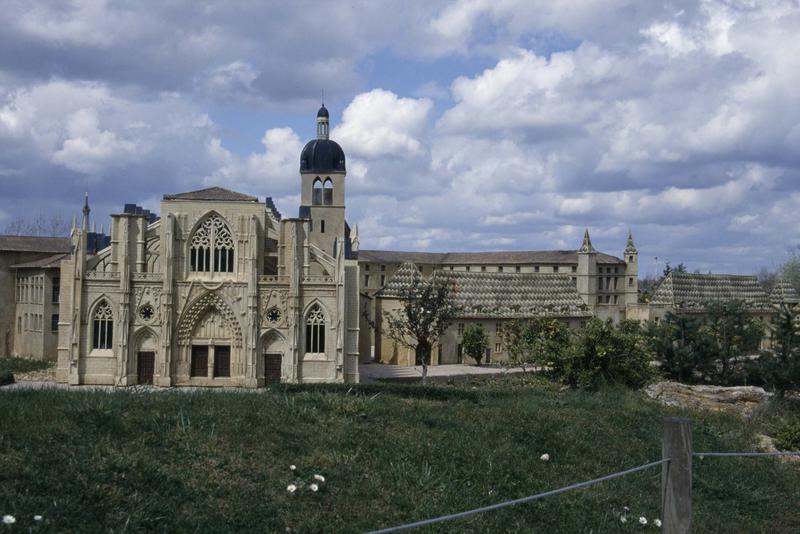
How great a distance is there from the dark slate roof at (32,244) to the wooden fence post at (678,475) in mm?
50286

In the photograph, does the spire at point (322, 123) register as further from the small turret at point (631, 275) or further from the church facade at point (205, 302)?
the small turret at point (631, 275)

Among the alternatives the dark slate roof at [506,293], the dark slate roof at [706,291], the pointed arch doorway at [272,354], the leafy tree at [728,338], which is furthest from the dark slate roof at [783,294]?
the pointed arch doorway at [272,354]

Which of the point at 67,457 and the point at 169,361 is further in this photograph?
the point at 169,361

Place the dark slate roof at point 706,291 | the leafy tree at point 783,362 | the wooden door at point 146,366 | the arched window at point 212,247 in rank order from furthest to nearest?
the dark slate roof at point 706,291
the arched window at point 212,247
the wooden door at point 146,366
the leafy tree at point 783,362

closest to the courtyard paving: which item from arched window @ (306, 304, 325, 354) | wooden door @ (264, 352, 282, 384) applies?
arched window @ (306, 304, 325, 354)

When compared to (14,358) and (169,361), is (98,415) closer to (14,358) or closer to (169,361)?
(169,361)

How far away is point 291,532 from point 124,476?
2.51 meters

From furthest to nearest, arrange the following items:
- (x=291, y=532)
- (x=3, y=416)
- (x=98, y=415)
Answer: (x=98, y=415)
(x=3, y=416)
(x=291, y=532)

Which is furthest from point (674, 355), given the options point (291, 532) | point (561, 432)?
point (291, 532)

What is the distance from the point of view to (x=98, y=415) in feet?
44.7

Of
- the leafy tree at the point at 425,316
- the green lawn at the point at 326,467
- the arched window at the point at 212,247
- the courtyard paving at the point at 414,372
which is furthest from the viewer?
the leafy tree at the point at 425,316

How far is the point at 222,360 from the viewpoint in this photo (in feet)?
135

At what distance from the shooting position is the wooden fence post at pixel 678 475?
23.7 feet

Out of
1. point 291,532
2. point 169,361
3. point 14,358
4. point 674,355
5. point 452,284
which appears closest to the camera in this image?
point 291,532
